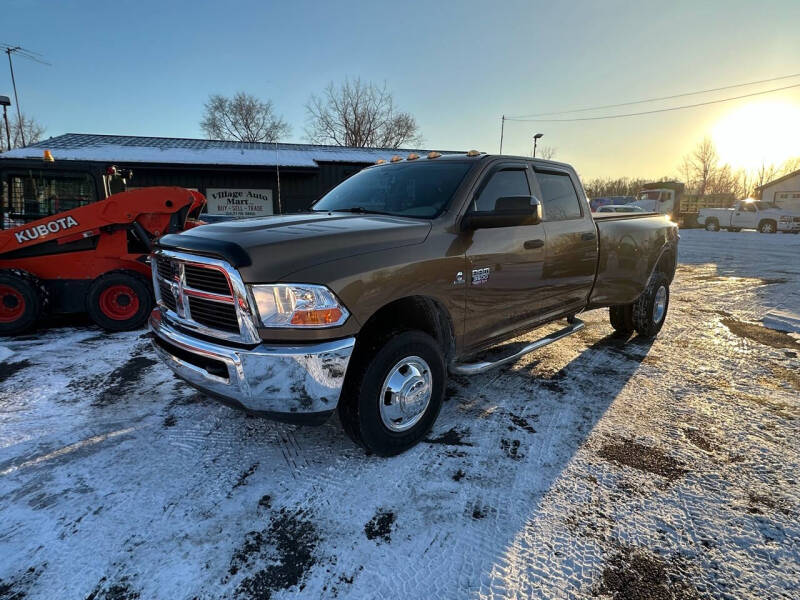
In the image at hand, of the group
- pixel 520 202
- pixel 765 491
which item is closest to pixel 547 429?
pixel 765 491

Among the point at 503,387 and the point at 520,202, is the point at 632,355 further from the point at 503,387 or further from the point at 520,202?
the point at 520,202

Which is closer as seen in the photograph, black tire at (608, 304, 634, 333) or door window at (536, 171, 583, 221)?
door window at (536, 171, 583, 221)

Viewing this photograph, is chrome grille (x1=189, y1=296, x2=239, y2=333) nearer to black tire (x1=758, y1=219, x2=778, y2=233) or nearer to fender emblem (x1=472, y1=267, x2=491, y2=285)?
fender emblem (x1=472, y1=267, x2=491, y2=285)

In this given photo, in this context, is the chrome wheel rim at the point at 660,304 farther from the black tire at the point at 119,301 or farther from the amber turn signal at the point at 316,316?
the black tire at the point at 119,301

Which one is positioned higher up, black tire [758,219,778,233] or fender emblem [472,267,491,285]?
fender emblem [472,267,491,285]

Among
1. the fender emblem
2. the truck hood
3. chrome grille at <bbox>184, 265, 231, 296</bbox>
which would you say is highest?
the truck hood

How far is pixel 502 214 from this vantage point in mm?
2814

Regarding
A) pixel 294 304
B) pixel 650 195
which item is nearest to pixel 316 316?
pixel 294 304

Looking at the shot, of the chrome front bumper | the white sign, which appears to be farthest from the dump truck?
the chrome front bumper

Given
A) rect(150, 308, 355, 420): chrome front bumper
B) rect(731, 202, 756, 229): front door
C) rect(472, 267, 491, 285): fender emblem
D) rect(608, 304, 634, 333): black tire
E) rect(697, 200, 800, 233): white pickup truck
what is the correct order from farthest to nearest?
rect(731, 202, 756, 229): front door, rect(697, 200, 800, 233): white pickup truck, rect(608, 304, 634, 333): black tire, rect(472, 267, 491, 285): fender emblem, rect(150, 308, 355, 420): chrome front bumper

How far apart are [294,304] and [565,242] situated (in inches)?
105

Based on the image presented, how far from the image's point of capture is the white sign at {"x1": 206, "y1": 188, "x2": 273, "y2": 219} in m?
16.5

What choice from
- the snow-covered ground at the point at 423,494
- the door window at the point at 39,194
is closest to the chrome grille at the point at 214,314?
the snow-covered ground at the point at 423,494

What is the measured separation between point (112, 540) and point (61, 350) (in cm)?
376
